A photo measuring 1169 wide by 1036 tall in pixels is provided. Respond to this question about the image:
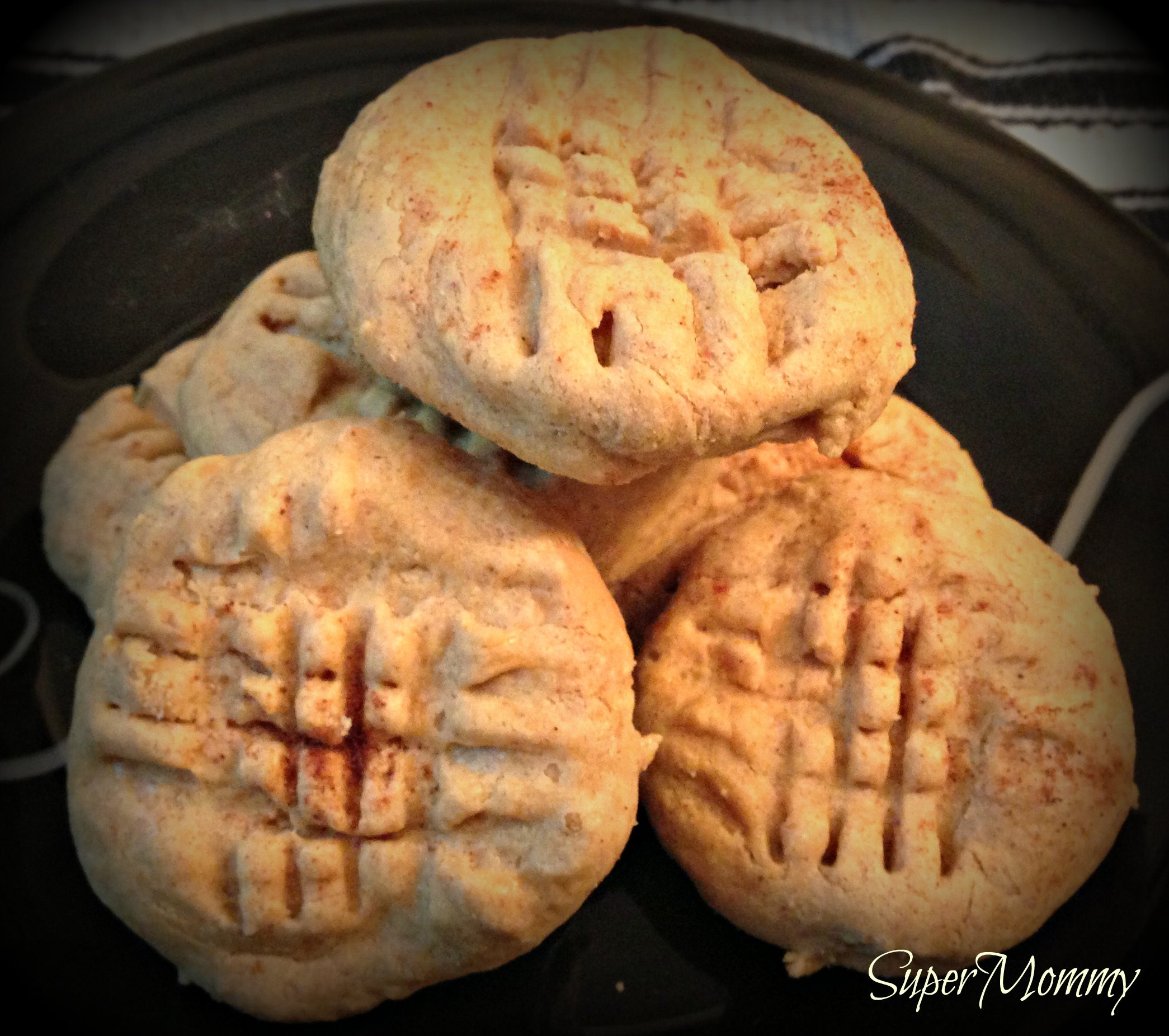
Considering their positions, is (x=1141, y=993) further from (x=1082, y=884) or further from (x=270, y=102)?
(x=270, y=102)

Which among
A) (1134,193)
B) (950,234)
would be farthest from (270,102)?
(1134,193)

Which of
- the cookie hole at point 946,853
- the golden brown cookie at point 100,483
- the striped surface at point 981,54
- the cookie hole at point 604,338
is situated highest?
the striped surface at point 981,54

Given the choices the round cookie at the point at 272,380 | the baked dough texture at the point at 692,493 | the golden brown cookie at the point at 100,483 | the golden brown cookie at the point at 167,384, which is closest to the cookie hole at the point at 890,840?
the baked dough texture at the point at 692,493

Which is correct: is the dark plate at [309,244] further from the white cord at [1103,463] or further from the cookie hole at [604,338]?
the cookie hole at [604,338]

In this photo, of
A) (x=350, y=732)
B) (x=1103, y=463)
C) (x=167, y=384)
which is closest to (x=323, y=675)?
(x=350, y=732)

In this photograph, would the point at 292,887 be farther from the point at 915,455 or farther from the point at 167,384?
the point at 915,455

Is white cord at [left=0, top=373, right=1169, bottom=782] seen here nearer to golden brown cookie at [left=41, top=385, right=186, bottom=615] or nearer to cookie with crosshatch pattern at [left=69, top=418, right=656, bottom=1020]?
cookie with crosshatch pattern at [left=69, top=418, right=656, bottom=1020]

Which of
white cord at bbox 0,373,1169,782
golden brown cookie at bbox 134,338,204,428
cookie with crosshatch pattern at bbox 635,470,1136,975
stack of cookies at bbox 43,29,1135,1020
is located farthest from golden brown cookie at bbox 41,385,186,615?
white cord at bbox 0,373,1169,782
